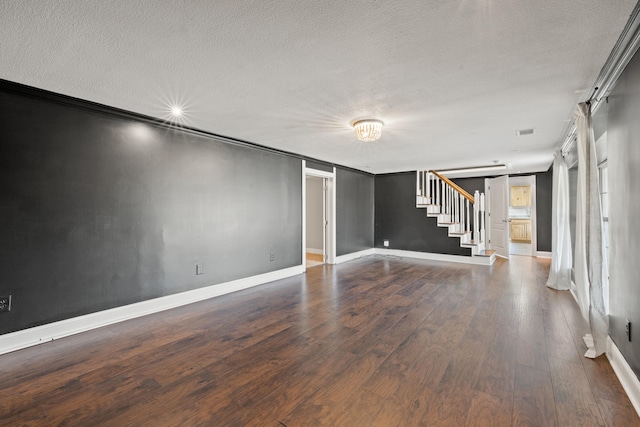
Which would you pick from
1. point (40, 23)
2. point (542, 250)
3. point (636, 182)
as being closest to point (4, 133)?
point (40, 23)

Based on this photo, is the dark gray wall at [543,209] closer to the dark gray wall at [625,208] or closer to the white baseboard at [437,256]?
the white baseboard at [437,256]

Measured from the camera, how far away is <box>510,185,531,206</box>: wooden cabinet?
34.2 feet

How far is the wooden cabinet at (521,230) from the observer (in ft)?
33.7

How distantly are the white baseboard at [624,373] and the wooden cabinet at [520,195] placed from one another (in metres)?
9.48

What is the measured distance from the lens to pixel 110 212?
3234mm

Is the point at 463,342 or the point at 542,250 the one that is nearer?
the point at 463,342

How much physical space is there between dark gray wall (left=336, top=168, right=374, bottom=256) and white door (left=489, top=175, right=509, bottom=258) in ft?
10.8

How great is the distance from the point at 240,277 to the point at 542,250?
7.92 metres

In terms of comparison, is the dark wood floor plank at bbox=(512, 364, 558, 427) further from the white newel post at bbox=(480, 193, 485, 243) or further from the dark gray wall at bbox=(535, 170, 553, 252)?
the dark gray wall at bbox=(535, 170, 553, 252)

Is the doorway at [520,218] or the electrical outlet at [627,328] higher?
the doorway at [520,218]

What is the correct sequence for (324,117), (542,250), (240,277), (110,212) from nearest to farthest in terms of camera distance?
(110,212), (324,117), (240,277), (542,250)

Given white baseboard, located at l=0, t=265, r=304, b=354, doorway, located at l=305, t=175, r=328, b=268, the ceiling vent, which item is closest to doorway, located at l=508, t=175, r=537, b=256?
doorway, located at l=305, t=175, r=328, b=268

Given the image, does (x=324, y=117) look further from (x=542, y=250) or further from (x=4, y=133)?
(x=542, y=250)

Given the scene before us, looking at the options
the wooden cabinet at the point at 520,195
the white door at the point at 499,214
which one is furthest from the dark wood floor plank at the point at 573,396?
the wooden cabinet at the point at 520,195
